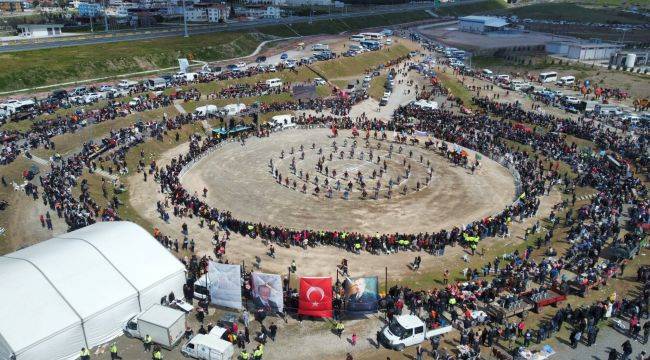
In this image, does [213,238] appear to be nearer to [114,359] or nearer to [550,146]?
[114,359]

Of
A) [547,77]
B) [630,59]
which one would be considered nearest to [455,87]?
[547,77]

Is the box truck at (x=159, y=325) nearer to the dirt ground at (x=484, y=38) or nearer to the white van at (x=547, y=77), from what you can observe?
the white van at (x=547, y=77)

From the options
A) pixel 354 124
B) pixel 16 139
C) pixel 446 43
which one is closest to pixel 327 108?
pixel 354 124

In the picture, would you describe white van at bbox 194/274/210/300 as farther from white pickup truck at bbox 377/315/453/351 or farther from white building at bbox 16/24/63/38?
white building at bbox 16/24/63/38

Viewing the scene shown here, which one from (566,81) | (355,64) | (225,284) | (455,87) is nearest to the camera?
(225,284)

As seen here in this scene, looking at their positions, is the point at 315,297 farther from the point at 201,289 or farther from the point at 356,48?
the point at 356,48
